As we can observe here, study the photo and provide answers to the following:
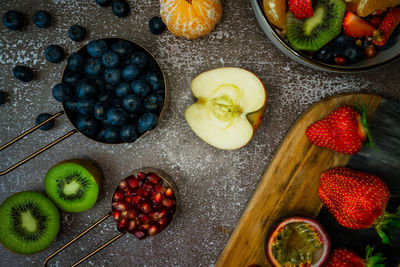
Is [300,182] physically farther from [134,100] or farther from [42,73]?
[42,73]

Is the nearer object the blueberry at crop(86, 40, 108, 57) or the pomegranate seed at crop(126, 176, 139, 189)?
the blueberry at crop(86, 40, 108, 57)

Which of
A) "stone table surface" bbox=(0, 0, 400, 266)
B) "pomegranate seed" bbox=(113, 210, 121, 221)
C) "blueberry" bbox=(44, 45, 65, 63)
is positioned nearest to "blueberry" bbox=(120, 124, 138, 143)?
"stone table surface" bbox=(0, 0, 400, 266)

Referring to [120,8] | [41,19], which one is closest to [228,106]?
[120,8]

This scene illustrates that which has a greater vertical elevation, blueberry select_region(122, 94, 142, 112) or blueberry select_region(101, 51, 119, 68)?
blueberry select_region(101, 51, 119, 68)

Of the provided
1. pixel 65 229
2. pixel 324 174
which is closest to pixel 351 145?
pixel 324 174

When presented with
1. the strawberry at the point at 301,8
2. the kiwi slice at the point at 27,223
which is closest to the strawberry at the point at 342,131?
the strawberry at the point at 301,8

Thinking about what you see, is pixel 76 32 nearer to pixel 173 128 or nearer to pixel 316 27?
pixel 173 128

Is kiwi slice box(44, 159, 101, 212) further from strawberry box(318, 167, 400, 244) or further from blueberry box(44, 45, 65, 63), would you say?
strawberry box(318, 167, 400, 244)
